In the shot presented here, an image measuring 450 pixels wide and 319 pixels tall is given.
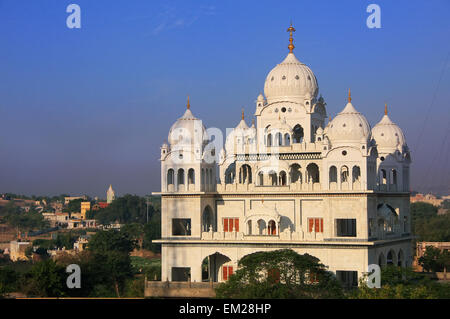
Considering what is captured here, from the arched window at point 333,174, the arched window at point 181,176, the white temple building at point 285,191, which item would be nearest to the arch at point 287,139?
the white temple building at point 285,191

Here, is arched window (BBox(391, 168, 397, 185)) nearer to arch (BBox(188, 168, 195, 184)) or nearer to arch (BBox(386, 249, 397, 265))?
arch (BBox(386, 249, 397, 265))

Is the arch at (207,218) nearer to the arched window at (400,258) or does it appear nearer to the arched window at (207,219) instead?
the arched window at (207,219)

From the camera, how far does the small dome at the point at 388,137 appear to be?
5634cm

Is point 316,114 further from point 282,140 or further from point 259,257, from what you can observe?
point 259,257

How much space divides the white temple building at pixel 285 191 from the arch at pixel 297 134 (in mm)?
98

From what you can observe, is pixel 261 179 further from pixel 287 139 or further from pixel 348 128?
pixel 348 128

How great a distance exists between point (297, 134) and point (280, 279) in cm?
1322

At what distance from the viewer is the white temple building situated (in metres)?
48.3

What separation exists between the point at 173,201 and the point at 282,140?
310 inches

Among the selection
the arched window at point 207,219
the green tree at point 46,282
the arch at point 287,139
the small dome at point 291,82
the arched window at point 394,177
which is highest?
the small dome at point 291,82

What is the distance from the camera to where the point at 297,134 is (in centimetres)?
5469

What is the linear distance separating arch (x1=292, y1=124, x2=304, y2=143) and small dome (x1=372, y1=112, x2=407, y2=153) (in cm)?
548

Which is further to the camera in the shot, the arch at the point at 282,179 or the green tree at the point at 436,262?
the green tree at the point at 436,262

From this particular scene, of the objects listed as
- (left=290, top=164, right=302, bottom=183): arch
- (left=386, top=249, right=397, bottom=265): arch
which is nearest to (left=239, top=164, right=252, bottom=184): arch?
(left=290, top=164, right=302, bottom=183): arch
